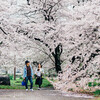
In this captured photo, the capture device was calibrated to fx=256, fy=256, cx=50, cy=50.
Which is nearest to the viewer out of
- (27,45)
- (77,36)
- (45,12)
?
(77,36)

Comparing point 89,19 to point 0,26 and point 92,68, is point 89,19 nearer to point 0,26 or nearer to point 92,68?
point 92,68

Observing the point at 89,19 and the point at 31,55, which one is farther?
the point at 31,55

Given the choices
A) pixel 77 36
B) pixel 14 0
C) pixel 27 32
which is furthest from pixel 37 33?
pixel 77 36

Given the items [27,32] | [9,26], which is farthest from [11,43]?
[27,32]

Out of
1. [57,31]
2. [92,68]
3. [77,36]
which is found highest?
[57,31]

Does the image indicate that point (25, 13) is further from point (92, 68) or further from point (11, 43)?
point (92, 68)

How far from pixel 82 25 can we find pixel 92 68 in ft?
6.94

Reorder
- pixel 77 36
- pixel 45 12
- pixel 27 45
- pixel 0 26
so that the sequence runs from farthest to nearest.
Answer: pixel 27 45, pixel 45 12, pixel 0 26, pixel 77 36

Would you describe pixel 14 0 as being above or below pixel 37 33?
above

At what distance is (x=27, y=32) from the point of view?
1861cm

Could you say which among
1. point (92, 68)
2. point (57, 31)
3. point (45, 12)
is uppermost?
point (45, 12)

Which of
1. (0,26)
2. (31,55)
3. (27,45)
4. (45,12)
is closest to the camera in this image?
(0,26)

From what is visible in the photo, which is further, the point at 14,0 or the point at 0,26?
the point at 14,0

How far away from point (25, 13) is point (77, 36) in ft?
28.1
